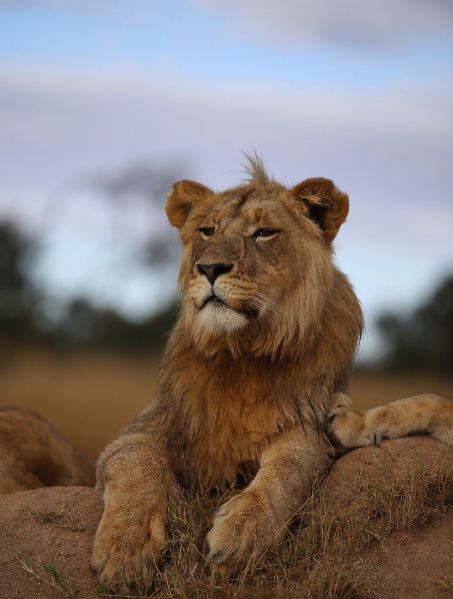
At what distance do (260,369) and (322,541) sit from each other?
100cm

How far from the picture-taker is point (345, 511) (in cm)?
411

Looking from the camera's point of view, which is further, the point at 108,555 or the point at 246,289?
the point at 246,289

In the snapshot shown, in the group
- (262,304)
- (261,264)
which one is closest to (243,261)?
(261,264)

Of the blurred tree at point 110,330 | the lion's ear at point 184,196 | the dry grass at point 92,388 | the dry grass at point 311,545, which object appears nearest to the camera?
the dry grass at point 311,545

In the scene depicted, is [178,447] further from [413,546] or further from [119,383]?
[119,383]

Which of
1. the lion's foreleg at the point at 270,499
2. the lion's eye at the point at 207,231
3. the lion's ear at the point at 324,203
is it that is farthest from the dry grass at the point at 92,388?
the lion's foreleg at the point at 270,499

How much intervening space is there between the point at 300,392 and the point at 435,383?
48.0 feet

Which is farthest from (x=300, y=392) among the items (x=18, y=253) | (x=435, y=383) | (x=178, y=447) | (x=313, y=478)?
(x=18, y=253)

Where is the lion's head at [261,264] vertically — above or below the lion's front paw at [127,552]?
above

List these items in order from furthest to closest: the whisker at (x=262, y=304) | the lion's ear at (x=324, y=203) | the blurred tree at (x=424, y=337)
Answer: the blurred tree at (x=424, y=337)
the lion's ear at (x=324, y=203)
the whisker at (x=262, y=304)

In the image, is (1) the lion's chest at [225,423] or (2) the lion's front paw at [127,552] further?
(1) the lion's chest at [225,423]

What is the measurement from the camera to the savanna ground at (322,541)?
349 centimetres

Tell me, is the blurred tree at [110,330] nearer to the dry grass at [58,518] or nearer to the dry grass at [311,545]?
the dry grass at [58,518]

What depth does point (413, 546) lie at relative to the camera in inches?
152
